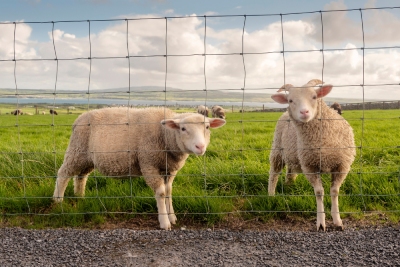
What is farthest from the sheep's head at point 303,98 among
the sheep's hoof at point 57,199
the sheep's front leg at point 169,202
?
the sheep's hoof at point 57,199

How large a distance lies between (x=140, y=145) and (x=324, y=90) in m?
2.34

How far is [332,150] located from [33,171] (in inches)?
190

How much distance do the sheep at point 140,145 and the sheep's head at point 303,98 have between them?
31.1 inches

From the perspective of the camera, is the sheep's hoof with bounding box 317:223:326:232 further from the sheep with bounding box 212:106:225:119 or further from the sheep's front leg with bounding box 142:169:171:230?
the sheep with bounding box 212:106:225:119

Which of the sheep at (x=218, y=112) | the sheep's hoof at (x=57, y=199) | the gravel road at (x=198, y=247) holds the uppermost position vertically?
the sheep at (x=218, y=112)

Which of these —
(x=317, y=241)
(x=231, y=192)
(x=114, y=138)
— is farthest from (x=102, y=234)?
(x=317, y=241)

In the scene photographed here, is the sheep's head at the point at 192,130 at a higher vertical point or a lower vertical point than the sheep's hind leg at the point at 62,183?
higher

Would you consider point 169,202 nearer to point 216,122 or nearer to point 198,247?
point 198,247

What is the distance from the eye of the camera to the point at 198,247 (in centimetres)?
412

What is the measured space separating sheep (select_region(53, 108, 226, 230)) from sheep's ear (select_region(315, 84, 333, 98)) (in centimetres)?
114

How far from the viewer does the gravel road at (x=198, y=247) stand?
3.81 meters

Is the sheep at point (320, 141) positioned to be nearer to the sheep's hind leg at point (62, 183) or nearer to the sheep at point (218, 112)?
the sheep's hind leg at point (62, 183)

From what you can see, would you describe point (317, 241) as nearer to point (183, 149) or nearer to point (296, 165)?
point (296, 165)

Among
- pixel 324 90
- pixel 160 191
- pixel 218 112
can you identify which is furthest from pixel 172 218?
pixel 218 112
